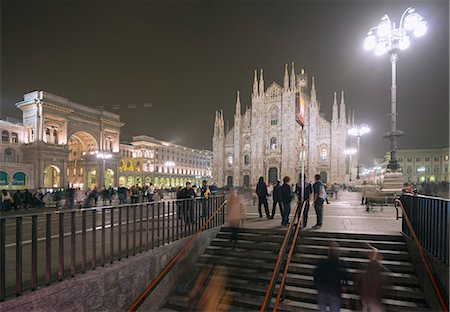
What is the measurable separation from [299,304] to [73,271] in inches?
178

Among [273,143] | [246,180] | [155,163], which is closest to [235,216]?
[273,143]

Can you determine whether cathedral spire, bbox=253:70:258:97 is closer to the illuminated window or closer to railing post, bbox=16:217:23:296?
the illuminated window

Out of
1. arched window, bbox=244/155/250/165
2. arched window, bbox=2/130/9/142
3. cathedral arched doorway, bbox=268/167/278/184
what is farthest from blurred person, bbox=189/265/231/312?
arched window, bbox=244/155/250/165

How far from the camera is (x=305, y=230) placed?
306 inches

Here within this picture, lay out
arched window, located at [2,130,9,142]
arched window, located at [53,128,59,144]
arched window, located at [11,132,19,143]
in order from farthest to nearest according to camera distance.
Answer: arched window, located at [53,128,59,144] → arched window, located at [11,132,19,143] → arched window, located at [2,130,9,142]

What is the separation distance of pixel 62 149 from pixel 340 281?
172ft

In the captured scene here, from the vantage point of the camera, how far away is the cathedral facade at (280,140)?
52656 millimetres

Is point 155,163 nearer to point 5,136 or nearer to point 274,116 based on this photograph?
point 5,136

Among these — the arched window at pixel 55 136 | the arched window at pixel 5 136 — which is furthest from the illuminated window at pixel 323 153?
the arched window at pixel 5 136

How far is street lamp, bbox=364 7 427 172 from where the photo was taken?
13997mm

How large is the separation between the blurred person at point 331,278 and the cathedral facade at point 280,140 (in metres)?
49.7

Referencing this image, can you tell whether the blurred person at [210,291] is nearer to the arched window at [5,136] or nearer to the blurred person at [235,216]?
the blurred person at [235,216]

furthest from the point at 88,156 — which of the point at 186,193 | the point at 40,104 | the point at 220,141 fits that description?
the point at 186,193

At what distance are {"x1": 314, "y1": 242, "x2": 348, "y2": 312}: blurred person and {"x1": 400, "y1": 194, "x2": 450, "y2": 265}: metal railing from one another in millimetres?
1813
